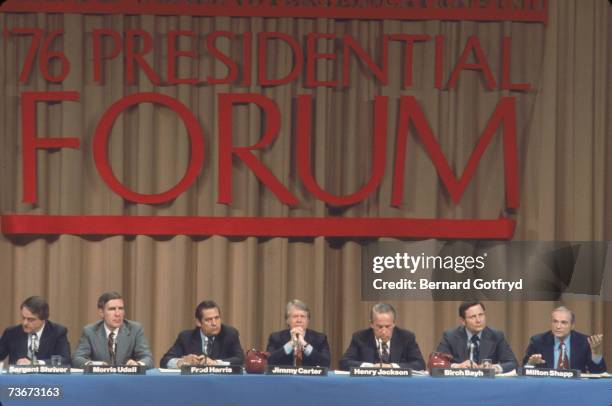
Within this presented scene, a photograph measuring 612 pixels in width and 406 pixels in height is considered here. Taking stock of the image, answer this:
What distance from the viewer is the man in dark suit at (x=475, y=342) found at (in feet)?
17.2

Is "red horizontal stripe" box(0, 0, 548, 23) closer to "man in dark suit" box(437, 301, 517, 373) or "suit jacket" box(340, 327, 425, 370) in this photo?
"man in dark suit" box(437, 301, 517, 373)

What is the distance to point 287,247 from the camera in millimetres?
6398

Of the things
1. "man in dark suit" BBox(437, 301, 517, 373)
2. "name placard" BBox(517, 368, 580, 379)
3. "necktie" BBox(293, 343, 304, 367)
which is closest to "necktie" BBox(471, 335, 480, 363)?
"man in dark suit" BBox(437, 301, 517, 373)

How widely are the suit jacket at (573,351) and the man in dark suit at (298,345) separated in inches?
43.4

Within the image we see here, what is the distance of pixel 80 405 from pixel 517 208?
10.9ft

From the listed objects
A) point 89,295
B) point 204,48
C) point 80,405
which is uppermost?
point 204,48

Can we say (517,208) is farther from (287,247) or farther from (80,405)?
(80,405)

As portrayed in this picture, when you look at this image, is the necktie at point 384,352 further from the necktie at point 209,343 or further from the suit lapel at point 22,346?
the suit lapel at point 22,346

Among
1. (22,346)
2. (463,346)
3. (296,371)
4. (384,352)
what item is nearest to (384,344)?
(384,352)

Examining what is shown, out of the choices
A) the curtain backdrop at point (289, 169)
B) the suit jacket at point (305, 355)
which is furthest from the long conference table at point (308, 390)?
the curtain backdrop at point (289, 169)

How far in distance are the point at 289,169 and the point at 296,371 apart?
211 centimetres

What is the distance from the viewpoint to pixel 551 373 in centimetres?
454

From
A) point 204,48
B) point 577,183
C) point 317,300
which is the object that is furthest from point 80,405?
point 577,183

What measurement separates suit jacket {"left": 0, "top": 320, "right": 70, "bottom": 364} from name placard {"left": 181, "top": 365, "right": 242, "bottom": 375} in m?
1.05
